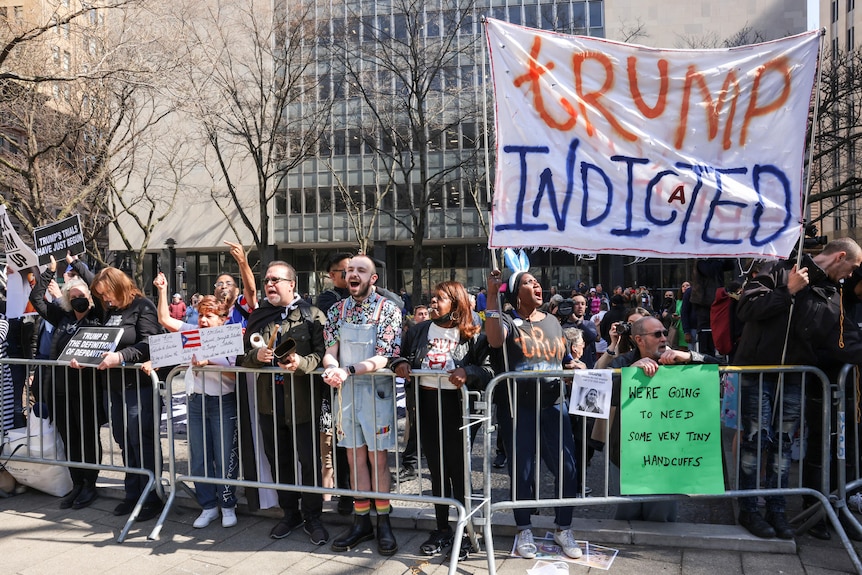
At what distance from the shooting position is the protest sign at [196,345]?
457 cm

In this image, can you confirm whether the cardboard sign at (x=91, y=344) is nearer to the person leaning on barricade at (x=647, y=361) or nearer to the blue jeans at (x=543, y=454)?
the blue jeans at (x=543, y=454)

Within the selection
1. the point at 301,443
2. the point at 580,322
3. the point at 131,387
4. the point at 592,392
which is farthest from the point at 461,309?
the point at 580,322

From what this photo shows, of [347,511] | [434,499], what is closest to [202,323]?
[347,511]

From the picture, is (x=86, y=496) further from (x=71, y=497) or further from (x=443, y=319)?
(x=443, y=319)

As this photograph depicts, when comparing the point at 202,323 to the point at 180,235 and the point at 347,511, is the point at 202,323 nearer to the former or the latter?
the point at 347,511

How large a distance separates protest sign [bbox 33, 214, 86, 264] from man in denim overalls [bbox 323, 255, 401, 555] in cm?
359

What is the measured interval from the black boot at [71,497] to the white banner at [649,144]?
14.1ft

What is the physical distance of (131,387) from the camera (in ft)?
17.0

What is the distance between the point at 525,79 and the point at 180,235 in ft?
126

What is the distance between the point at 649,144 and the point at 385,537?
10.1ft

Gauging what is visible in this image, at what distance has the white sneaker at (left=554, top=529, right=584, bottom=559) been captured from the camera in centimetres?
407

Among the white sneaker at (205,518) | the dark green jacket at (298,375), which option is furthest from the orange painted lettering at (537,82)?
the white sneaker at (205,518)

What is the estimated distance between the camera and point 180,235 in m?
39.0

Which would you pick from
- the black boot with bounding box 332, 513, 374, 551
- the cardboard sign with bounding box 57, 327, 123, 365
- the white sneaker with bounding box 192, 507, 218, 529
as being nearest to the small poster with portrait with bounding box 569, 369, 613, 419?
the black boot with bounding box 332, 513, 374, 551
